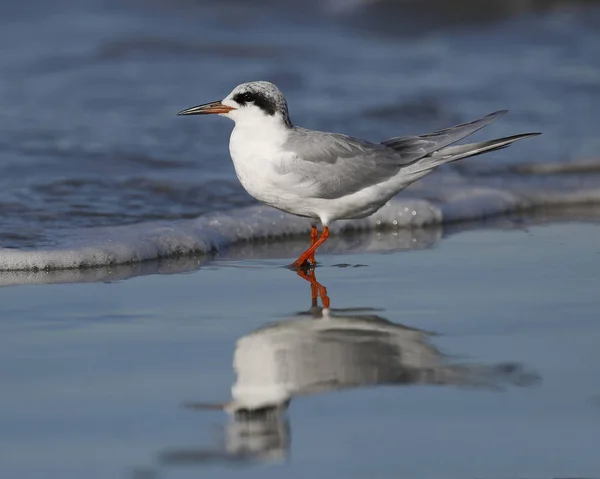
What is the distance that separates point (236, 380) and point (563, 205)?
412 centimetres

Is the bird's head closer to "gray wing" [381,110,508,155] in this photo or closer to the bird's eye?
the bird's eye

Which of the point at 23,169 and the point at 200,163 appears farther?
the point at 200,163

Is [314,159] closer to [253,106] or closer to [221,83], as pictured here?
[253,106]

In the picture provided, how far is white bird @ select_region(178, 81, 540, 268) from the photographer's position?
18.0 ft

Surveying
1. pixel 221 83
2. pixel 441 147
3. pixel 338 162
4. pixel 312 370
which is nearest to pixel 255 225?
pixel 338 162

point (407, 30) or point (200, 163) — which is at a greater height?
point (407, 30)

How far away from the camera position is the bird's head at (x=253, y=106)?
5609mm

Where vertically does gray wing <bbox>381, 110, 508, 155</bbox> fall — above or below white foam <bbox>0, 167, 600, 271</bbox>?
above

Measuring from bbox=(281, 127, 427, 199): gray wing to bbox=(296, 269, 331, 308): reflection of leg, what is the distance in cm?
39

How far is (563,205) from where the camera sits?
7379mm

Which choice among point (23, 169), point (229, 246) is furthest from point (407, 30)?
point (229, 246)

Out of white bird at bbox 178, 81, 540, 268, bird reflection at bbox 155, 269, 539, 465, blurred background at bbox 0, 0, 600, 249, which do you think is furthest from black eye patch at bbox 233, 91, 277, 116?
bird reflection at bbox 155, 269, 539, 465

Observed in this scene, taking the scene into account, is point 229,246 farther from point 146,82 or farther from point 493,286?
point 146,82

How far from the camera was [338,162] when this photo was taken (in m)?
5.66
